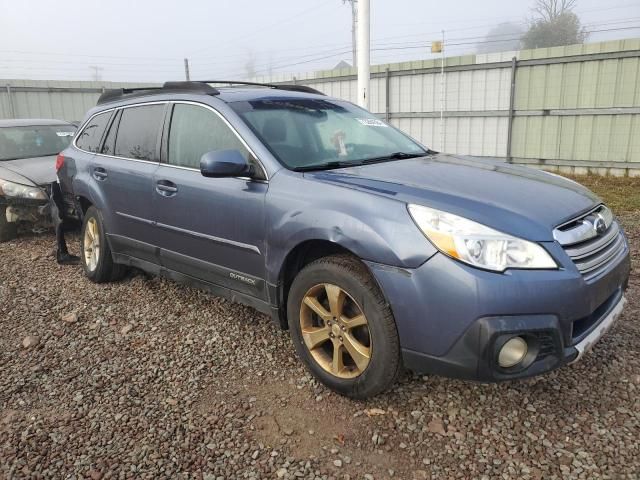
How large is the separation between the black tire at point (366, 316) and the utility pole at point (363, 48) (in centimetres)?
583

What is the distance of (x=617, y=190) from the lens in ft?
28.2

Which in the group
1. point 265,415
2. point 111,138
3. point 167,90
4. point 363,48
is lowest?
point 265,415

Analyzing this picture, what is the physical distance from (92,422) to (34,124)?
640 cm

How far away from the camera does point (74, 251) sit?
19.9 ft

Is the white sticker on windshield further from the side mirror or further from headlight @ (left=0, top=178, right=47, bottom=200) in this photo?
headlight @ (left=0, top=178, right=47, bottom=200)

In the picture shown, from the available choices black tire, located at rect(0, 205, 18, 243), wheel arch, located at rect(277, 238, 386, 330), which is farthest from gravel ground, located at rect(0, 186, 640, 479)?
black tire, located at rect(0, 205, 18, 243)

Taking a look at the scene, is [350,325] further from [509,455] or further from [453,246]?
[509,455]

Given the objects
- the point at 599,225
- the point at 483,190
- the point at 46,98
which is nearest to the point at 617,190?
the point at 599,225

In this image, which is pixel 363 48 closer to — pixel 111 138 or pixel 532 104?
pixel 532 104

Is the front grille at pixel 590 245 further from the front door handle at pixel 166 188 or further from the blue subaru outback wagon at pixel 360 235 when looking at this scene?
the front door handle at pixel 166 188

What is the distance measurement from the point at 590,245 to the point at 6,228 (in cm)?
669

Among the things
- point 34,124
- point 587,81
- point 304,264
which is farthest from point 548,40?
point 304,264

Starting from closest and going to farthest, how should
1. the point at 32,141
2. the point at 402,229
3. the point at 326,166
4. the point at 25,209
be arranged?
the point at 402,229, the point at 326,166, the point at 25,209, the point at 32,141

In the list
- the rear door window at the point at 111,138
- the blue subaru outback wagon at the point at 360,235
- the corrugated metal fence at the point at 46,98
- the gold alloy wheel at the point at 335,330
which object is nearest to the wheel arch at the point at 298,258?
the blue subaru outback wagon at the point at 360,235
